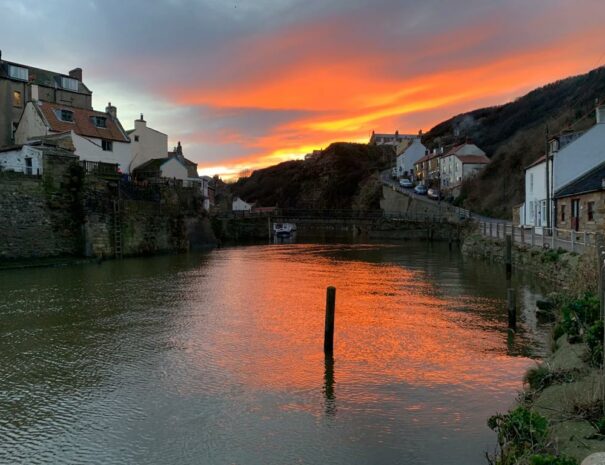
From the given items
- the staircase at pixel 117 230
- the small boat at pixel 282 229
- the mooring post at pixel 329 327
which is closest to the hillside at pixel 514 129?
the small boat at pixel 282 229

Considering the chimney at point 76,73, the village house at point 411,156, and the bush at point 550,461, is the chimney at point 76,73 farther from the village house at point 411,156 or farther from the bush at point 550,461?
the village house at point 411,156

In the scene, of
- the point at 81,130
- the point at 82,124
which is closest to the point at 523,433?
the point at 81,130

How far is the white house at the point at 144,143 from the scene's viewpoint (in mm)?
61031

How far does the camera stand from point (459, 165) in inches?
3615

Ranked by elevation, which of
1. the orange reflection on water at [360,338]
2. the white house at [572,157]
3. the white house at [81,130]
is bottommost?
the orange reflection on water at [360,338]

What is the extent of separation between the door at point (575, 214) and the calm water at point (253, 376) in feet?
30.0

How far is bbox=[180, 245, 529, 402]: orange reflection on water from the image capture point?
38.9ft

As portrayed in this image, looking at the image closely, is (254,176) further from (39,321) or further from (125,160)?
(39,321)

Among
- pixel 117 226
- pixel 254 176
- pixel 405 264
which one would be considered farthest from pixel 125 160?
pixel 254 176

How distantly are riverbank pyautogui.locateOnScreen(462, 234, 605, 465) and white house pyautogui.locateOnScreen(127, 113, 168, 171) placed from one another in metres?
54.7

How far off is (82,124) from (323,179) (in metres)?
113

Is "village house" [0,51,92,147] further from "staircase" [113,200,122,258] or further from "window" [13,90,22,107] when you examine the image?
"staircase" [113,200,122,258]

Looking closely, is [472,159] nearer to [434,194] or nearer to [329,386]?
[434,194]

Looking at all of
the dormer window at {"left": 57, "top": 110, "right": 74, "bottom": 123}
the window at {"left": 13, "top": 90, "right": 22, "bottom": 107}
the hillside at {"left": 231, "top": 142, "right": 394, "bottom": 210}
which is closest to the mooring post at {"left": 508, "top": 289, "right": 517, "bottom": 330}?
the dormer window at {"left": 57, "top": 110, "right": 74, "bottom": 123}
